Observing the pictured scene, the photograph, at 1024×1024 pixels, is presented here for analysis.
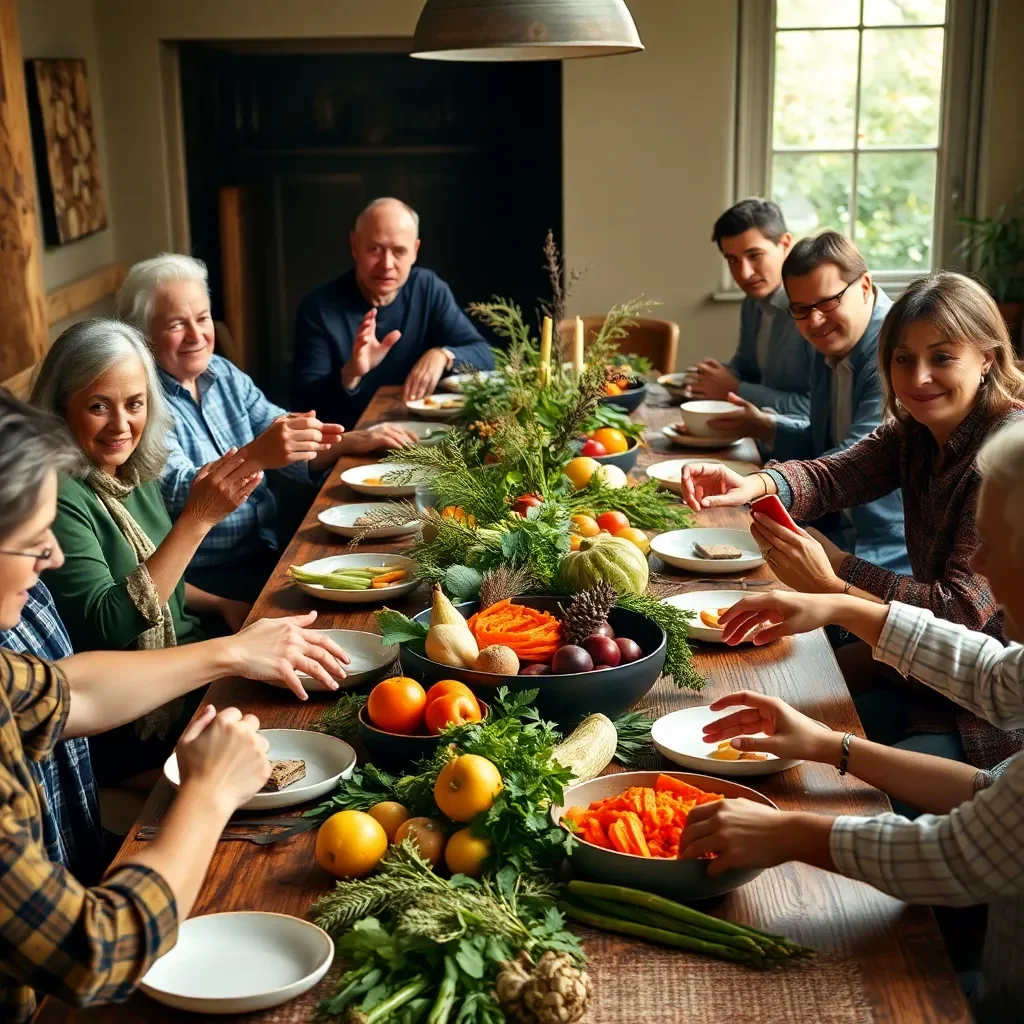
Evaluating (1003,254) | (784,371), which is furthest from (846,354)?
(1003,254)

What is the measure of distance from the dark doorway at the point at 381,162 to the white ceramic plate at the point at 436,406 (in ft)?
8.90

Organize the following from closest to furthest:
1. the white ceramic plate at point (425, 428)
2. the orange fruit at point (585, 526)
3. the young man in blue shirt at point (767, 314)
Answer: the orange fruit at point (585, 526) < the white ceramic plate at point (425, 428) < the young man in blue shirt at point (767, 314)

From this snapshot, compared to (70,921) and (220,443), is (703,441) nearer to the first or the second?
(220,443)

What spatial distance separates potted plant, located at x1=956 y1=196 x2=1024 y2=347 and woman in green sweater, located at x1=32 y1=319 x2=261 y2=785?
3816 millimetres

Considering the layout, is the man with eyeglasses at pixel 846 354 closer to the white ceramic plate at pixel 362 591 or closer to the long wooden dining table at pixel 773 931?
the white ceramic plate at pixel 362 591

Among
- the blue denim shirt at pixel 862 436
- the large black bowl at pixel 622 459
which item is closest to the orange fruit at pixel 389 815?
the blue denim shirt at pixel 862 436

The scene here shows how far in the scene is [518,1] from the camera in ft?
8.40

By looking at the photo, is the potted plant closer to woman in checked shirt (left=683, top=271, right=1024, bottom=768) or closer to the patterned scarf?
woman in checked shirt (left=683, top=271, right=1024, bottom=768)

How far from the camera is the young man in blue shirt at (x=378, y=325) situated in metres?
4.29

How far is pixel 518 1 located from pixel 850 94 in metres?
3.39

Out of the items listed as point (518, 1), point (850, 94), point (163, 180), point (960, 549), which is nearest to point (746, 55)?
point (850, 94)

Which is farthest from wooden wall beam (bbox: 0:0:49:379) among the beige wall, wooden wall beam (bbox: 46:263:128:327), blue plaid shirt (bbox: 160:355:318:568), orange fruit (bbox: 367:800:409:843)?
orange fruit (bbox: 367:800:409:843)

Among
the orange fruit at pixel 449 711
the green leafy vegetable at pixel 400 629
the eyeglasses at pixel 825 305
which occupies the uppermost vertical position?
the eyeglasses at pixel 825 305

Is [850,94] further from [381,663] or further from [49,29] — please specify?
[381,663]
